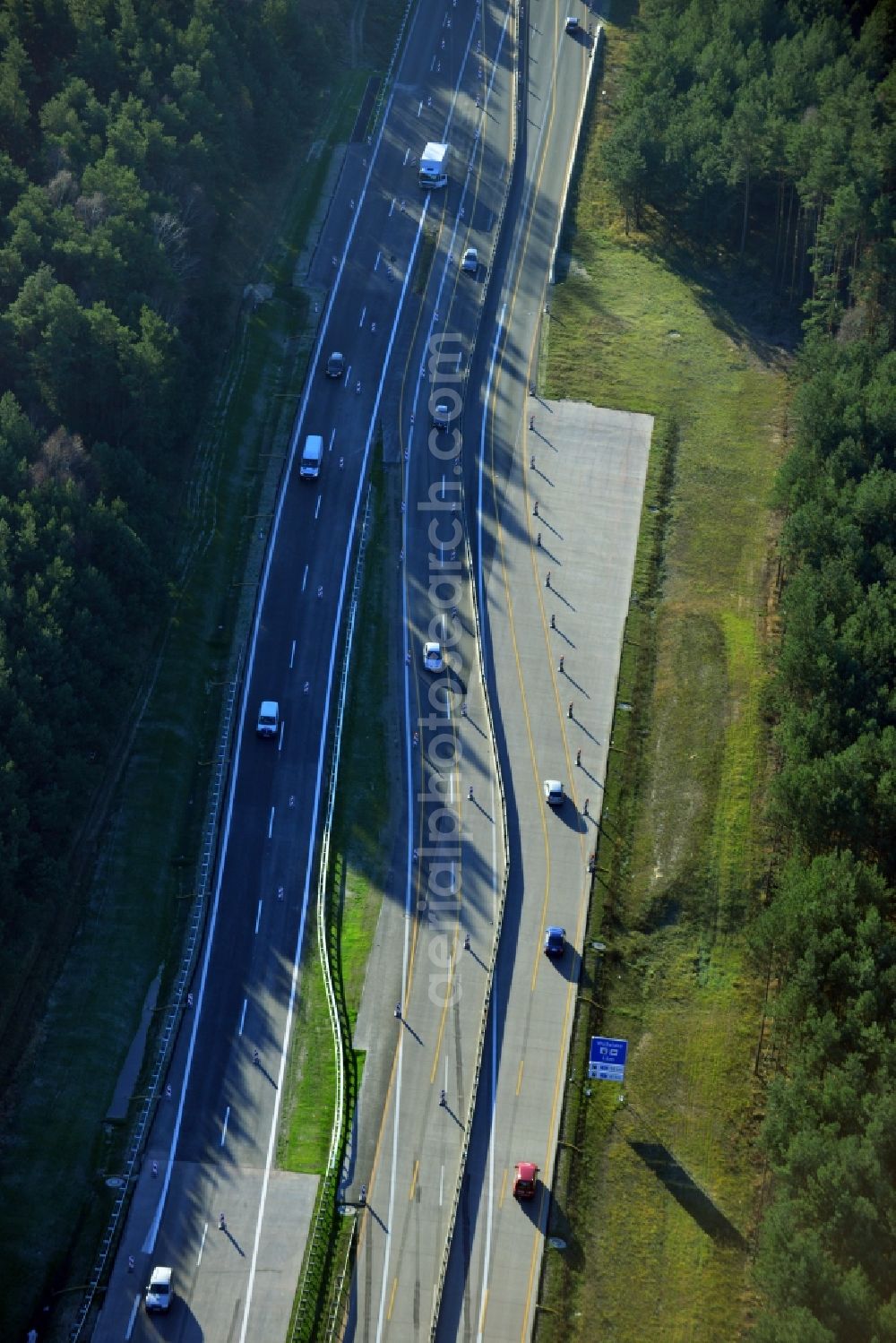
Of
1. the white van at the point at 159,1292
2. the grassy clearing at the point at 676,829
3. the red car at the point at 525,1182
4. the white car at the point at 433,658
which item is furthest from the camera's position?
the white car at the point at 433,658

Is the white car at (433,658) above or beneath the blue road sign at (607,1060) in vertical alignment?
above

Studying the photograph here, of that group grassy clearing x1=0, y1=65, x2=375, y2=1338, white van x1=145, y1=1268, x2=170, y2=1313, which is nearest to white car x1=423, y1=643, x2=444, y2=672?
grassy clearing x1=0, y1=65, x2=375, y2=1338

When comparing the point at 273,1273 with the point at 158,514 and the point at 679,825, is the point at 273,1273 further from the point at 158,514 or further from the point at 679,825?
the point at 158,514

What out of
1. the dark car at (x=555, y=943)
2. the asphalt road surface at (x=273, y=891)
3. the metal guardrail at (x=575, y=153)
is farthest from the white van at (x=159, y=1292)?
the metal guardrail at (x=575, y=153)

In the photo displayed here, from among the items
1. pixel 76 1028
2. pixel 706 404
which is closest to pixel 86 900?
pixel 76 1028

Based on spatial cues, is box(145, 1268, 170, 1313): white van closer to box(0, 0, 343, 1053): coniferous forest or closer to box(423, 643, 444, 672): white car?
box(0, 0, 343, 1053): coniferous forest

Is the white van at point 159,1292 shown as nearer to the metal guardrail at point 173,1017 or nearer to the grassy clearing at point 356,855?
the metal guardrail at point 173,1017

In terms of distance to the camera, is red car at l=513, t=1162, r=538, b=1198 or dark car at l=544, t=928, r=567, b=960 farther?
dark car at l=544, t=928, r=567, b=960
